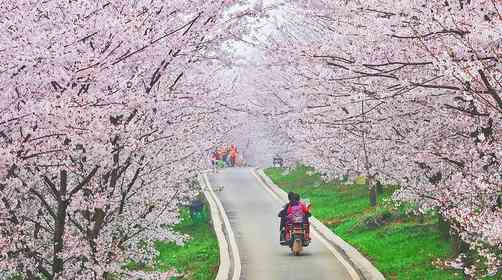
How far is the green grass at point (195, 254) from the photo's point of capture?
1898 cm

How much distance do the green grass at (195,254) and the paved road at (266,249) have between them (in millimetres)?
874

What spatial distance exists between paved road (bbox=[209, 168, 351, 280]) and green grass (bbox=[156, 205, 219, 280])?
2.87 feet

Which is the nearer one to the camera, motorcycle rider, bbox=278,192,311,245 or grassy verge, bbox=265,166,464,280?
grassy verge, bbox=265,166,464,280

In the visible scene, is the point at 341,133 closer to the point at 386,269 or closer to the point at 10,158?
the point at 386,269

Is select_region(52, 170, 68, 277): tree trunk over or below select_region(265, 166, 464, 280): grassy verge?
over

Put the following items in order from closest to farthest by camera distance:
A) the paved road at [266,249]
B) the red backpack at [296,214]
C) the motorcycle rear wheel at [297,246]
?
the paved road at [266,249] → the motorcycle rear wheel at [297,246] → the red backpack at [296,214]

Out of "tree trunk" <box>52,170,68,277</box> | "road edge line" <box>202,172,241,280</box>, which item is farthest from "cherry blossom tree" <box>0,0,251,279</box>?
"road edge line" <box>202,172,241,280</box>

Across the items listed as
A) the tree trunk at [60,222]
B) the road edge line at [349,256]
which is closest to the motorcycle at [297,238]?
the road edge line at [349,256]

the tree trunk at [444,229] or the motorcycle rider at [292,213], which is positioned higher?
the motorcycle rider at [292,213]

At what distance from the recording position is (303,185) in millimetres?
44719

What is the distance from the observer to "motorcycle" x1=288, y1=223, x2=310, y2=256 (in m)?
19.2

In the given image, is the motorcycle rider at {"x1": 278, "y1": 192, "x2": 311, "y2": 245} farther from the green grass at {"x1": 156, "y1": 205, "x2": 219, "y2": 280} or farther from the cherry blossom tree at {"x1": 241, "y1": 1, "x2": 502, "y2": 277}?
the cherry blossom tree at {"x1": 241, "y1": 1, "x2": 502, "y2": 277}

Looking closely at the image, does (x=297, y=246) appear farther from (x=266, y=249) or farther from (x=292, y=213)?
(x=266, y=249)

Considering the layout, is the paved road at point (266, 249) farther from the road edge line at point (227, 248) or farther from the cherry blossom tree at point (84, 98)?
the cherry blossom tree at point (84, 98)
